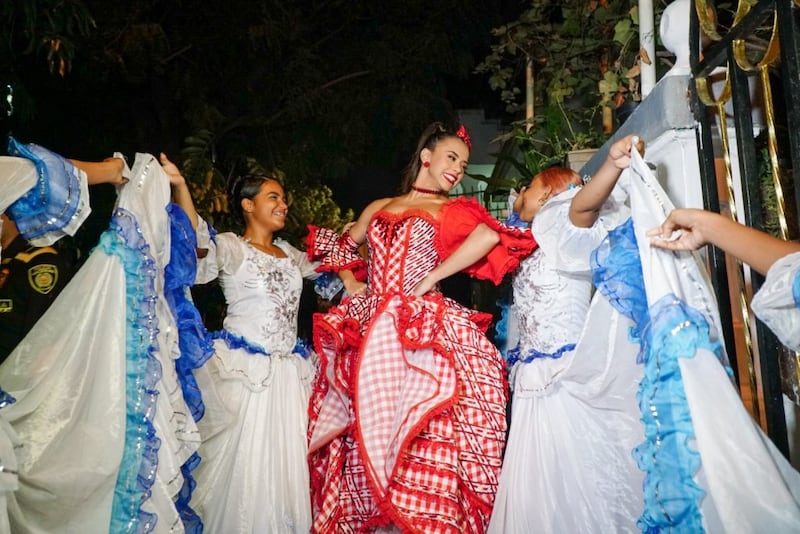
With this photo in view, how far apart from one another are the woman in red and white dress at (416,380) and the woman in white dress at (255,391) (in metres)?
0.19

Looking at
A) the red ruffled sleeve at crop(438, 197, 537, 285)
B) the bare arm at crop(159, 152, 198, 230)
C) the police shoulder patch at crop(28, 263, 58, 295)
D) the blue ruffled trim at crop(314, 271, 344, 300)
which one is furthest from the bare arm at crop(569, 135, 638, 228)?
the police shoulder patch at crop(28, 263, 58, 295)

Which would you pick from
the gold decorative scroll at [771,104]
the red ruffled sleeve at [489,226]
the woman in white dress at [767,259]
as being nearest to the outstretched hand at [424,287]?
the red ruffled sleeve at [489,226]

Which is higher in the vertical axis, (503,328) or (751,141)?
(751,141)

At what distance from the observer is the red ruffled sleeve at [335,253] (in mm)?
3865

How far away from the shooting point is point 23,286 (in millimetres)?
3420

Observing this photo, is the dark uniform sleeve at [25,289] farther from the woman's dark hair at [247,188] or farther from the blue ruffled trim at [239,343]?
the woman's dark hair at [247,188]

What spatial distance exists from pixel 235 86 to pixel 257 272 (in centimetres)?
513

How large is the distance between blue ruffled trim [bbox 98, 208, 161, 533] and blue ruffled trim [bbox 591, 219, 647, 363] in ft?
5.55

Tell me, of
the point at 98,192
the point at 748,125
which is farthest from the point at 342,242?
the point at 98,192

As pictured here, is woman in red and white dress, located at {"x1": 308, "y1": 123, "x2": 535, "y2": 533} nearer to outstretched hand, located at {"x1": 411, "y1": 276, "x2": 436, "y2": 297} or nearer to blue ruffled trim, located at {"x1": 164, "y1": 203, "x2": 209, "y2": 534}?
outstretched hand, located at {"x1": 411, "y1": 276, "x2": 436, "y2": 297}

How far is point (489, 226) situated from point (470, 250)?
138 millimetres

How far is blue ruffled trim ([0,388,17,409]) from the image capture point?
2434 mm

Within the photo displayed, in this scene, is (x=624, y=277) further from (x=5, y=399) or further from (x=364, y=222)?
(x=5, y=399)

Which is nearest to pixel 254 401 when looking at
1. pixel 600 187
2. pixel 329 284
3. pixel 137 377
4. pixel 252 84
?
pixel 329 284
